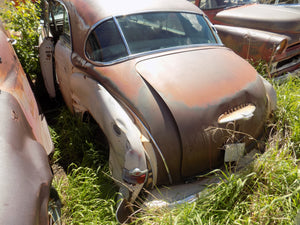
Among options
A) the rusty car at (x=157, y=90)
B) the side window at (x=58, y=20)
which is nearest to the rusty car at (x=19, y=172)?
the rusty car at (x=157, y=90)

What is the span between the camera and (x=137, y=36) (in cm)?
236

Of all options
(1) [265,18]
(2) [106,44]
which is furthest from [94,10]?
(1) [265,18]

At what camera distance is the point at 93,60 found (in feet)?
7.70

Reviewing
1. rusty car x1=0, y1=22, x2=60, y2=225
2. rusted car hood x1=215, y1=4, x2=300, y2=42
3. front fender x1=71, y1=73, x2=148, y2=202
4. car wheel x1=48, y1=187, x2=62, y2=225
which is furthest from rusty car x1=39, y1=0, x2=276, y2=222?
rusted car hood x1=215, y1=4, x2=300, y2=42

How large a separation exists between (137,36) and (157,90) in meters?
0.78

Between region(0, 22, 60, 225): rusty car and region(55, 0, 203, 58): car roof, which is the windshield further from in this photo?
region(0, 22, 60, 225): rusty car

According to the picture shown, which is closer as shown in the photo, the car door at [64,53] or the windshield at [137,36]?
the windshield at [137,36]

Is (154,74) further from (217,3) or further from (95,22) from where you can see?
(217,3)

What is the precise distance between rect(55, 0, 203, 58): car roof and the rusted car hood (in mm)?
2006

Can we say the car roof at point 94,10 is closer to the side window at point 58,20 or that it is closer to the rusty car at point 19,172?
the side window at point 58,20

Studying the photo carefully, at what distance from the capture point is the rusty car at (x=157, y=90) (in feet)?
5.88

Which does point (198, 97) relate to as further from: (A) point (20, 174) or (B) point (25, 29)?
(B) point (25, 29)

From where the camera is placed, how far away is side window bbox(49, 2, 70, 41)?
282cm

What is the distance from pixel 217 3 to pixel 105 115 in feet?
12.8
